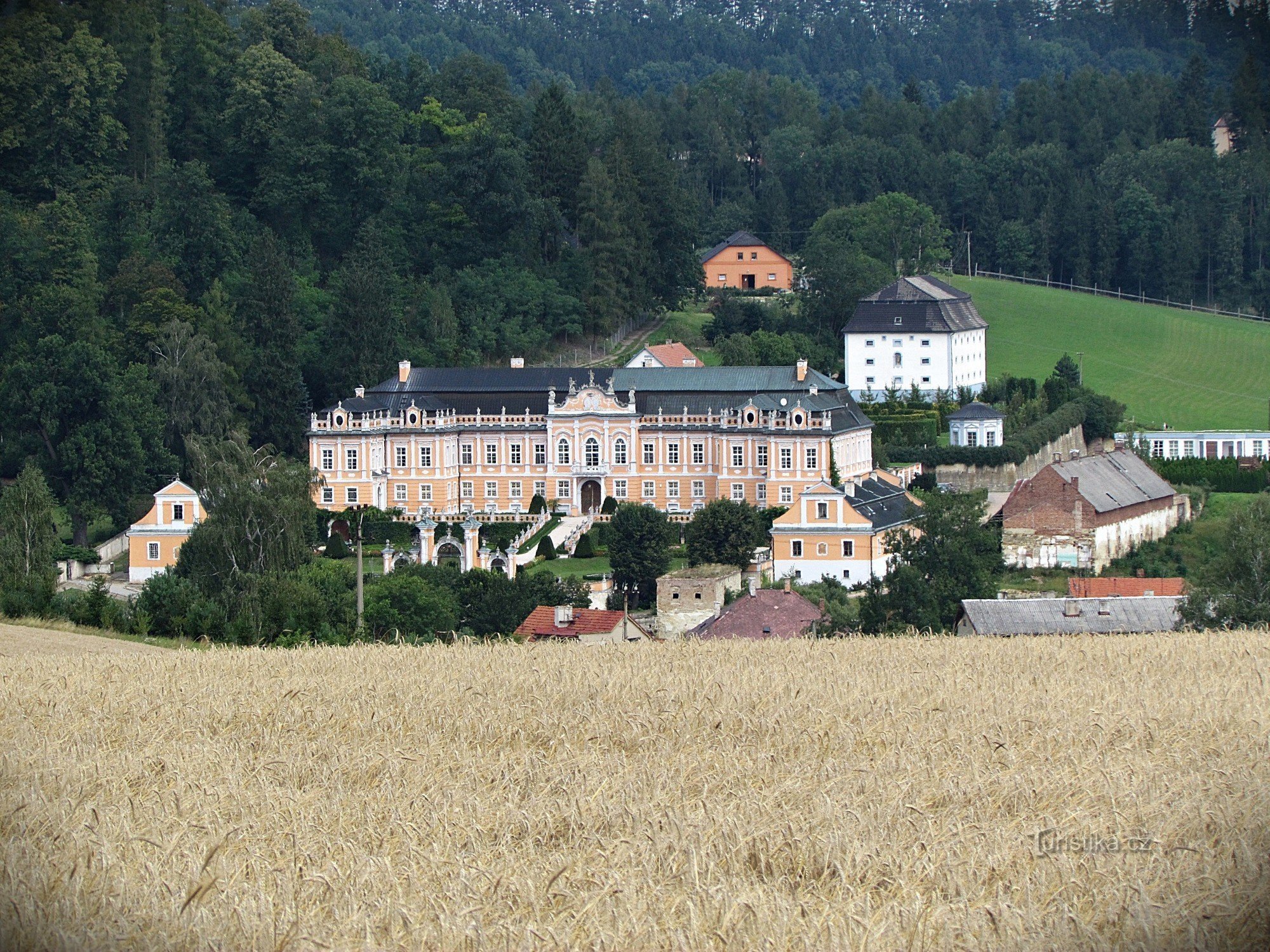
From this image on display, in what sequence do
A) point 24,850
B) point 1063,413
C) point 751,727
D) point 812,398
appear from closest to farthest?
1. point 24,850
2. point 751,727
3. point 812,398
4. point 1063,413

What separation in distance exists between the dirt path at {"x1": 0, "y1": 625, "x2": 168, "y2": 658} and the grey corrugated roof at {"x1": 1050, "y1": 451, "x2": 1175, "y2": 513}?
3257 centimetres

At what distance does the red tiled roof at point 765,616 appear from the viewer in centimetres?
4300

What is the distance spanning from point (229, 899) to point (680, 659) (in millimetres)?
10351

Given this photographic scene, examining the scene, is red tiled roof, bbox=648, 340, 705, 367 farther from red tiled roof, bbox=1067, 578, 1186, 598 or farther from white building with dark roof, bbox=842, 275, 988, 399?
red tiled roof, bbox=1067, 578, 1186, 598

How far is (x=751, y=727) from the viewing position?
18.0 m

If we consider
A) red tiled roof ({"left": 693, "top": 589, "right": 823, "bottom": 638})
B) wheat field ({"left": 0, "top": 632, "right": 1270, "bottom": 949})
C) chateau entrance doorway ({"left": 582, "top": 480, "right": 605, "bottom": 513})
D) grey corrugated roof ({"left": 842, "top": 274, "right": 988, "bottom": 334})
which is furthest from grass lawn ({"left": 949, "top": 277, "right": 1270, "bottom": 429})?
wheat field ({"left": 0, "top": 632, "right": 1270, "bottom": 949})

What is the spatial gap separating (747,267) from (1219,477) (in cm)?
3754

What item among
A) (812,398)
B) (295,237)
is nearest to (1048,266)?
(295,237)

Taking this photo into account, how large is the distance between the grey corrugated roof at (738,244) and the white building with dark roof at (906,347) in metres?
20.7

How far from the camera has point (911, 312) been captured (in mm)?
82125

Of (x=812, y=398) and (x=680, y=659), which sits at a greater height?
(x=812, y=398)

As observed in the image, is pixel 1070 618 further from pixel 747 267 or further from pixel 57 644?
pixel 747 267

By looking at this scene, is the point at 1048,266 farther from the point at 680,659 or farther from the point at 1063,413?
the point at 680,659

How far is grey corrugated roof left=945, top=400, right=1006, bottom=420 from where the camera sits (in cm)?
7075
